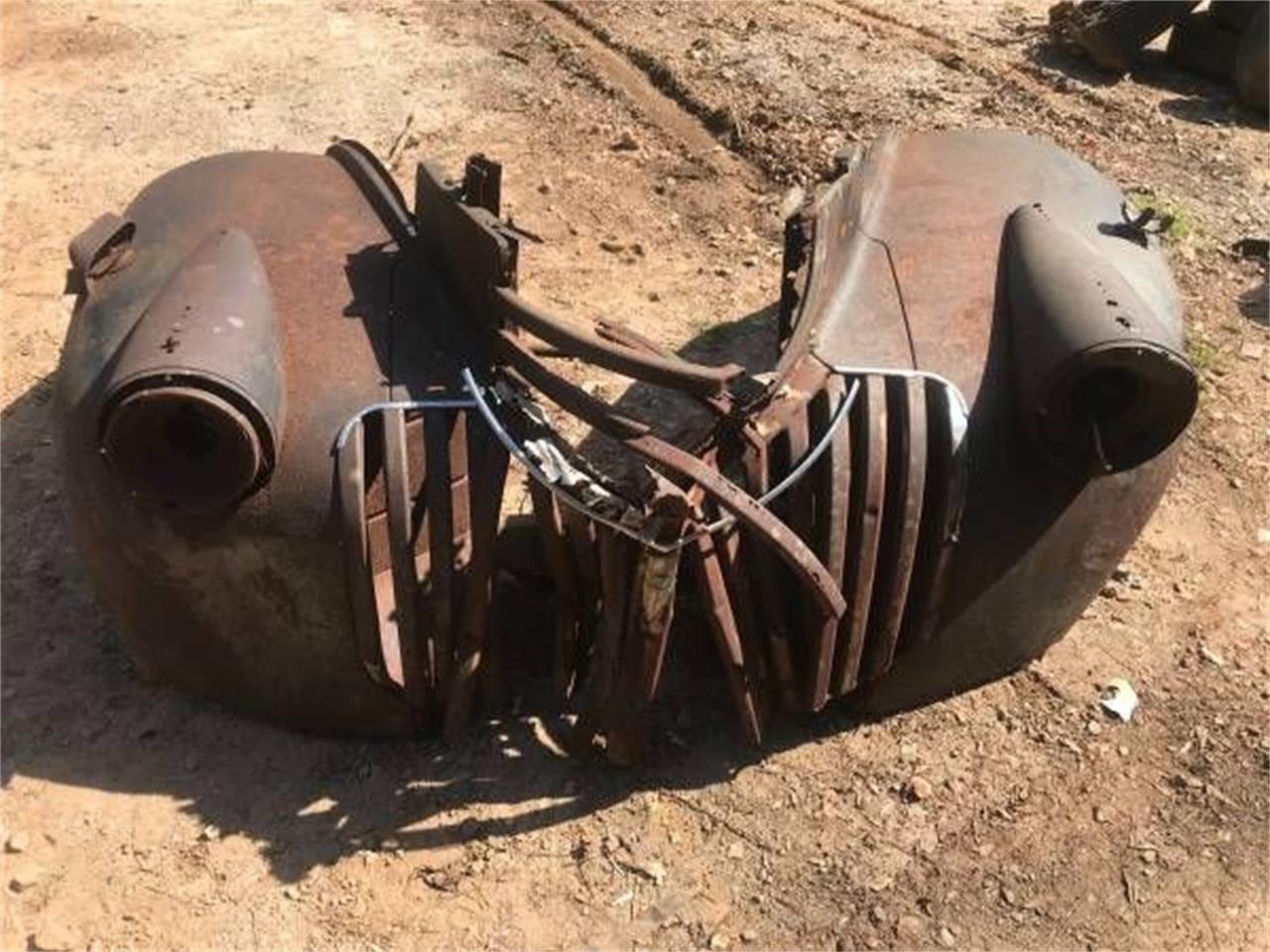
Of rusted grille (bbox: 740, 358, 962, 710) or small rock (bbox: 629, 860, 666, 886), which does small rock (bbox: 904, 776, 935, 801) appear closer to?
rusted grille (bbox: 740, 358, 962, 710)

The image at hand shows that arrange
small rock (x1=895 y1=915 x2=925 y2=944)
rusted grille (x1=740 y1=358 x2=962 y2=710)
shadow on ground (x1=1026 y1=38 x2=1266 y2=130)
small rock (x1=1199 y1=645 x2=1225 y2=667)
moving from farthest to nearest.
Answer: shadow on ground (x1=1026 y1=38 x2=1266 y2=130) → small rock (x1=1199 y1=645 x2=1225 y2=667) → small rock (x1=895 y1=915 x2=925 y2=944) → rusted grille (x1=740 y1=358 x2=962 y2=710)

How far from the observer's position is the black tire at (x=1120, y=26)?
29.1ft

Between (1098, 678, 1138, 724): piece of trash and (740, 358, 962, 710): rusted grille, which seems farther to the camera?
(1098, 678, 1138, 724): piece of trash

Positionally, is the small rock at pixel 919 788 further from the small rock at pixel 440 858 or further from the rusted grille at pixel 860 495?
the small rock at pixel 440 858

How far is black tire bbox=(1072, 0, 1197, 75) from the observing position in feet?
29.1

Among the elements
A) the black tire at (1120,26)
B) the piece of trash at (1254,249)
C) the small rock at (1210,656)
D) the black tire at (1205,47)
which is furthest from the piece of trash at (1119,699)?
the black tire at (1205,47)

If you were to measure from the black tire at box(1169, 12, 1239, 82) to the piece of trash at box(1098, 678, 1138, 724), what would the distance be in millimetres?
5812

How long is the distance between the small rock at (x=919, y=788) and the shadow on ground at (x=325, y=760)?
0.29m

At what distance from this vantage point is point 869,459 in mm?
3738

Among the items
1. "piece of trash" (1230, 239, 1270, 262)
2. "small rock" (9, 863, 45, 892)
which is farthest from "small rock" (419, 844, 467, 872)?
"piece of trash" (1230, 239, 1270, 262)

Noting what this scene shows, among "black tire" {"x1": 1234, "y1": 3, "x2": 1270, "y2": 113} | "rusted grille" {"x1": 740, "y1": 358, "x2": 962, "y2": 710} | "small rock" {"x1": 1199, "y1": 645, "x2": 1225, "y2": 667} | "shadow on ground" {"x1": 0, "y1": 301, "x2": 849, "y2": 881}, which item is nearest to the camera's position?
"rusted grille" {"x1": 740, "y1": 358, "x2": 962, "y2": 710}

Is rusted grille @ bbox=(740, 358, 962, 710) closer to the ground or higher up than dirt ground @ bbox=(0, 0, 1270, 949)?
higher up

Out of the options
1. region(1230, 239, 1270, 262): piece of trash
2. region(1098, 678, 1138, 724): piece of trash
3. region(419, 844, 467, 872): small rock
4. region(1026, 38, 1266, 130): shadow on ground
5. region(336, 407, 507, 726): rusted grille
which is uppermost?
region(336, 407, 507, 726): rusted grille

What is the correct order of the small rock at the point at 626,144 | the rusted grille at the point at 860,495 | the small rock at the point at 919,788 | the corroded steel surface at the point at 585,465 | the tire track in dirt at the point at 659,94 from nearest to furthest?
the corroded steel surface at the point at 585,465
the rusted grille at the point at 860,495
the small rock at the point at 919,788
the tire track in dirt at the point at 659,94
the small rock at the point at 626,144
